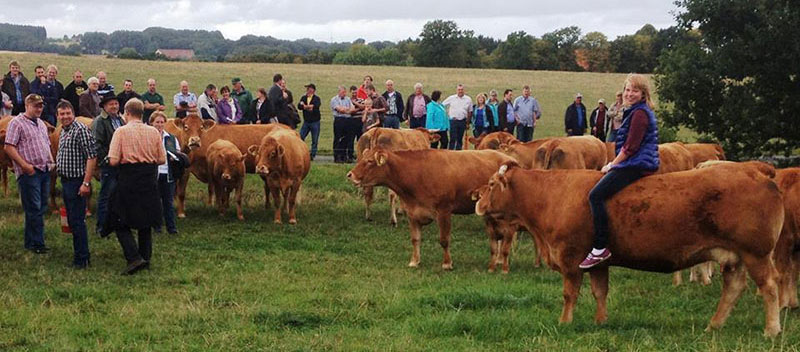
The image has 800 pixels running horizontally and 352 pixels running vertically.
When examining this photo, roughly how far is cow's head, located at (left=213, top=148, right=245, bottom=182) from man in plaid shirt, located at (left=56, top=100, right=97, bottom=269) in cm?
466

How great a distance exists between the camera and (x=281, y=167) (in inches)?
662

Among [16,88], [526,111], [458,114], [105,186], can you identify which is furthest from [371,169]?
[526,111]

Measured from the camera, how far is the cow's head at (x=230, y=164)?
54.5ft

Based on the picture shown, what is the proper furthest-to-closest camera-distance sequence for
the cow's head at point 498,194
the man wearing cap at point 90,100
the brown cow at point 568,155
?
1. the man wearing cap at point 90,100
2. the brown cow at point 568,155
3. the cow's head at point 498,194

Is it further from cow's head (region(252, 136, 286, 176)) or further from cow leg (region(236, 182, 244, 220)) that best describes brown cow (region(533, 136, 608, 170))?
cow leg (region(236, 182, 244, 220))

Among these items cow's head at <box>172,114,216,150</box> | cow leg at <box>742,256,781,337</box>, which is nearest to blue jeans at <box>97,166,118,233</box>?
cow's head at <box>172,114,216,150</box>

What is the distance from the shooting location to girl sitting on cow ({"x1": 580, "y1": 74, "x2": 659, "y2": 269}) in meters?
8.63

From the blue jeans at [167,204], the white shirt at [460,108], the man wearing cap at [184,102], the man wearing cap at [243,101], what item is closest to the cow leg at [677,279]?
the blue jeans at [167,204]

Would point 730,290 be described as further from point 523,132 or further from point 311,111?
point 523,132

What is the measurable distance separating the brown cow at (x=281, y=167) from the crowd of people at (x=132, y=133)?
1.71m

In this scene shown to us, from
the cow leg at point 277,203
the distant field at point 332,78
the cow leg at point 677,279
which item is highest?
the cow leg at point 677,279

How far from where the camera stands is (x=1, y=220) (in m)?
15.4

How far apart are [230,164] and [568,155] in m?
6.04

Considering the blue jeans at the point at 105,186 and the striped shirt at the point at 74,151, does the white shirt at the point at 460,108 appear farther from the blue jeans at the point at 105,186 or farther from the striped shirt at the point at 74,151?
the striped shirt at the point at 74,151
